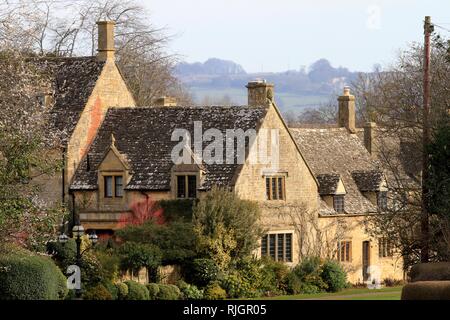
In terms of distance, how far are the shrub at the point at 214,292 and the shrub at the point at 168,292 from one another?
142 cm

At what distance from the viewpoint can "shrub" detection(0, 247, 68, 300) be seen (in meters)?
44.7

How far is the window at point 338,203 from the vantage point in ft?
210

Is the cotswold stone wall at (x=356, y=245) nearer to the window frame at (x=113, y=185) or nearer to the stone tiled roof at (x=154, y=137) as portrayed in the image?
the stone tiled roof at (x=154, y=137)

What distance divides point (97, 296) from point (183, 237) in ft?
21.8

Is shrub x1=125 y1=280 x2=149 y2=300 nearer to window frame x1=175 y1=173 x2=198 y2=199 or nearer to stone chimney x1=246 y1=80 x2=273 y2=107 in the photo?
window frame x1=175 y1=173 x2=198 y2=199

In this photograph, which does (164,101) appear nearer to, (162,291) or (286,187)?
(286,187)

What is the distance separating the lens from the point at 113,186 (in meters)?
58.8

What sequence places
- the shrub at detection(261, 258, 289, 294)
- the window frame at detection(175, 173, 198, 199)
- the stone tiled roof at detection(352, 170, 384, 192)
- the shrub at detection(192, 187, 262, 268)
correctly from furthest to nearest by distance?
1. the stone tiled roof at detection(352, 170, 384, 192)
2. the window frame at detection(175, 173, 198, 199)
3. the shrub at detection(261, 258, 289, 294)
4. the shrub at detection(192, 187, 262, 268)

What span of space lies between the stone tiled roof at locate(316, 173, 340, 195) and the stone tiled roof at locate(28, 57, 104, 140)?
37.0 ft

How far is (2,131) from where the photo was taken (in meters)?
42.4


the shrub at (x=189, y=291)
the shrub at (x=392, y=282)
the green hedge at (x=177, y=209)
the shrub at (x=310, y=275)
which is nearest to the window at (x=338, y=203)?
the shrub at (x=392, y=282)

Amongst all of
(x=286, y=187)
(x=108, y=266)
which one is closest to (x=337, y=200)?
(x=286, y=187)

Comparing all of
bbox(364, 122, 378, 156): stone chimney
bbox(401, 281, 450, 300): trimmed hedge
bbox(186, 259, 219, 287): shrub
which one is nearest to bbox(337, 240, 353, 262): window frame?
bbox(364, 122, 378, 156): stone chimney

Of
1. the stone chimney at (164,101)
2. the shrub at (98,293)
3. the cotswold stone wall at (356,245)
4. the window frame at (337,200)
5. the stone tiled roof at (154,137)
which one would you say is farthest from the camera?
the stone chimney at (164,101)
